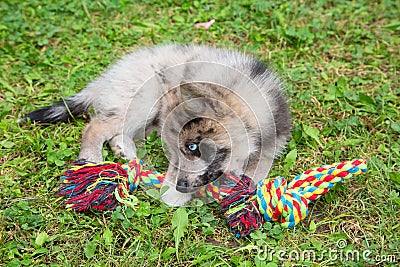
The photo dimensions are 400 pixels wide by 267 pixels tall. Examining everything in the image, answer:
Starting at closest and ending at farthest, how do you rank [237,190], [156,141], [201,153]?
[237,190], [201,153], [156,141]

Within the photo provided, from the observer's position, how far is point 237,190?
2.62 m

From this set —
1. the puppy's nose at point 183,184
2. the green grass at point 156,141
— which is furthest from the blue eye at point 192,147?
the green grass at point 156,141

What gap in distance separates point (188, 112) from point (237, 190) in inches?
19.8

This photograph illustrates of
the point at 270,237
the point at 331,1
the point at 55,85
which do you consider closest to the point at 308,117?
the point at 270,237

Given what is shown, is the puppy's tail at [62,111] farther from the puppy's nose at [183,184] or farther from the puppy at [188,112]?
the puppy's nose at [183,184]

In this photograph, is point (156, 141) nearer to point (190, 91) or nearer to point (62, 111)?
point (190, 91)

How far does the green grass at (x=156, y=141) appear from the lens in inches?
97.1

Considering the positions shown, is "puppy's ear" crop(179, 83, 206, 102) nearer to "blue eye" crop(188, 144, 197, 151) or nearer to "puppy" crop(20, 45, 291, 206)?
"puppy" crop(20, 45, 291, 206)

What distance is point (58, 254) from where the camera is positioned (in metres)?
2.44

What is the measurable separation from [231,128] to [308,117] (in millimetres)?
810

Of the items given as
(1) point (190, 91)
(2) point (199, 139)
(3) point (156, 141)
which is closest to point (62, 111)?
(3) point (156, 141)

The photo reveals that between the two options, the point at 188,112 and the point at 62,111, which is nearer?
the point at 188,112

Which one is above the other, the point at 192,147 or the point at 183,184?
the point at 192,147

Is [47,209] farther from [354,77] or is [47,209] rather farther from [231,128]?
[354,77]
